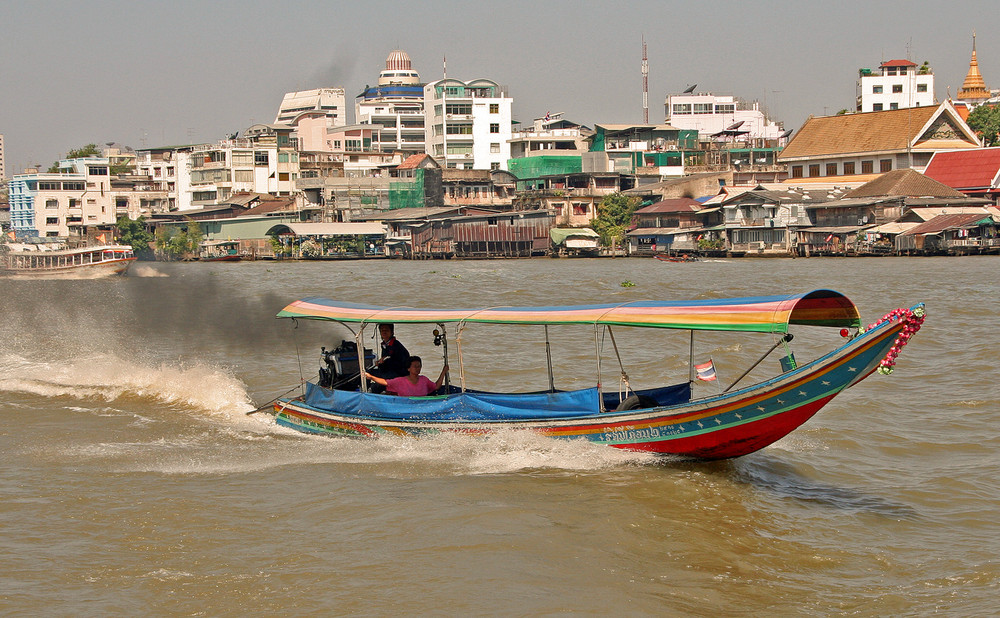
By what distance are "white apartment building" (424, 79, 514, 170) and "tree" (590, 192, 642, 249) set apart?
52.1 feet

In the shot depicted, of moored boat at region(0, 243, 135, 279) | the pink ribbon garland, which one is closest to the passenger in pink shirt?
the pink ribbon garland

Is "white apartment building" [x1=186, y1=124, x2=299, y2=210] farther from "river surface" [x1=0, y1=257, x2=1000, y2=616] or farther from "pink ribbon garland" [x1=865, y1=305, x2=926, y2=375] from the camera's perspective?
"pink ribbon garland" [x1=865, y1=305, x2=926, y2=375]

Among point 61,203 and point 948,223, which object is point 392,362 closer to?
point 948,223

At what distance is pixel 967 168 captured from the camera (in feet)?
157

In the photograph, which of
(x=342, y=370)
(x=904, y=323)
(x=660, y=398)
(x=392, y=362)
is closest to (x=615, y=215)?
(x=342, y=370)

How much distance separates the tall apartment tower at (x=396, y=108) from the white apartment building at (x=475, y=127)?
157 inches

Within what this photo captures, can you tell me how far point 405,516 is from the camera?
25.0 feet

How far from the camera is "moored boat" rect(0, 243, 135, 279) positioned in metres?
45.1

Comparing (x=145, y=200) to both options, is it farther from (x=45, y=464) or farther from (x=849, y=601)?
(x=849, y=601)

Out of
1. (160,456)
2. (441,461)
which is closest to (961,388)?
(441,461)

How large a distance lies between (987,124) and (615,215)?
2543 cm

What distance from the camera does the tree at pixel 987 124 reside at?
5931 centimetres

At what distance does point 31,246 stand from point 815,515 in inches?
1936

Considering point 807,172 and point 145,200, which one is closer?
point 807,172
